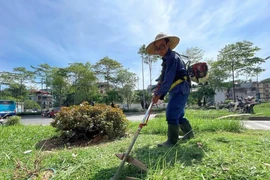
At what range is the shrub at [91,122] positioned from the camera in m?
3.64

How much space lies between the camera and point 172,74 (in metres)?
2.20

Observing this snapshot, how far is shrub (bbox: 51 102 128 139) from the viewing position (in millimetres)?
3645

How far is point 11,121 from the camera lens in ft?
22.0

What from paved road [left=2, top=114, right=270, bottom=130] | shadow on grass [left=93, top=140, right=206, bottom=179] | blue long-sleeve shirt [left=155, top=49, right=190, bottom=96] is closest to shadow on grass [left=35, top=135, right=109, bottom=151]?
shadow on grass [left=93, top=140, right=206, bottom=179]

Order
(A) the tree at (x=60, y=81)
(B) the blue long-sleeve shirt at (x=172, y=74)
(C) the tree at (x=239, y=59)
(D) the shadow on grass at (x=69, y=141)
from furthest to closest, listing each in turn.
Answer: (A) the tree at (x=60, y=81), (C) the tree at (x=239, y=59), (D) the shadow on grass at (x=69, y=141), (B) the blue long-sleeve shirt at (x=172, y=74)

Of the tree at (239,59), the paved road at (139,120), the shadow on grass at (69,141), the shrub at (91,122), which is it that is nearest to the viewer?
the shadow on grass at (69,141)

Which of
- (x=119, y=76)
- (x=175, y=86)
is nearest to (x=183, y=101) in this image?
(x=175, y=86)

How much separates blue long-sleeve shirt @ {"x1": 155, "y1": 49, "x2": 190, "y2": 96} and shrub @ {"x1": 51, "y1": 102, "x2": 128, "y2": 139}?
6.12ft

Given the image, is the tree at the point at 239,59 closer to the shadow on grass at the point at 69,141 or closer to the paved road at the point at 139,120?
the paved road at the point at 139,120

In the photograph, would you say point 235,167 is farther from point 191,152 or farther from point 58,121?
point 58,121

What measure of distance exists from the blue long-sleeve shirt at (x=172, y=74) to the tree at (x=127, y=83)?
79.2 feet

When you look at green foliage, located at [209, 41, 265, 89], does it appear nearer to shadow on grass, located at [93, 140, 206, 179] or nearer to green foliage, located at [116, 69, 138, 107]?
green foliage, located at [116, 69, 138, 107]

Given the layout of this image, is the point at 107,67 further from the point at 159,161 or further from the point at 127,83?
the point at 159,161

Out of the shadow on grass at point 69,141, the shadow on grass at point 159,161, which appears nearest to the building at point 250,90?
the shadow on grass at point 69,141
